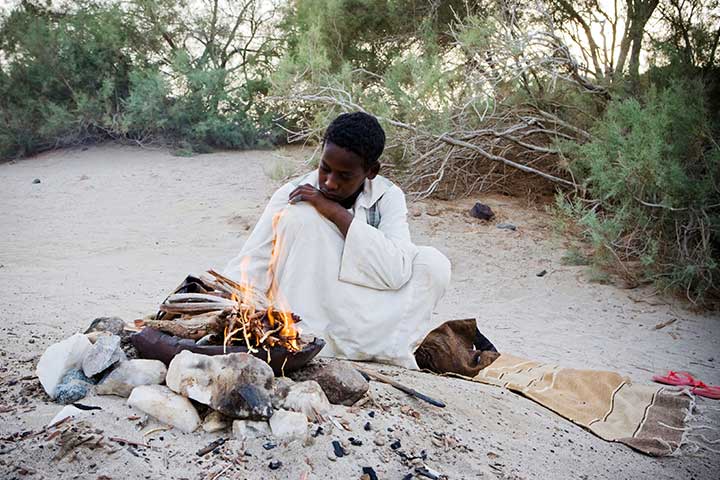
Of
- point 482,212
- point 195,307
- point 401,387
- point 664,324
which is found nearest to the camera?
point 195,307

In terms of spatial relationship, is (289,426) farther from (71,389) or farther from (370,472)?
(71,389)

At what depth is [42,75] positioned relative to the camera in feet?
38.2

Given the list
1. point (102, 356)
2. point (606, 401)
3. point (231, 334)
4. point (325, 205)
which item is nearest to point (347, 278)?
point (325, 205)

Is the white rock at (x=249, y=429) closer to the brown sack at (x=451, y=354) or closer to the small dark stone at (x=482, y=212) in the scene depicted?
the brown sack at (x=451, y=354)

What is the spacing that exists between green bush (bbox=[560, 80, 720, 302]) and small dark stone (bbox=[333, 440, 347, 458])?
431 cm

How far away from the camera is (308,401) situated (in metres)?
2.13

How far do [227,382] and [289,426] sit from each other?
251 mm

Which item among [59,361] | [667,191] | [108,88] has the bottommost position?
[59,361]

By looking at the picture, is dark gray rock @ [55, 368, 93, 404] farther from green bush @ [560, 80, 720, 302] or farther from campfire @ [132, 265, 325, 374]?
green bush @ [560, 80, 720, 302]

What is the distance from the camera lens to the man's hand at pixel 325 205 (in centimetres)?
304

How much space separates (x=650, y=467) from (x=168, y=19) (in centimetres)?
1266

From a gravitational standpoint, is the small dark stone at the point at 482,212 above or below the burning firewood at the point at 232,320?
below

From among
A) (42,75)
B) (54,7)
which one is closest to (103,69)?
(42,75)

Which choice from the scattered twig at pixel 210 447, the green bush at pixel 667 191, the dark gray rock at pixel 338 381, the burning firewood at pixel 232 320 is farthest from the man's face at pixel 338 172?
the green bush at pixel 667 191
